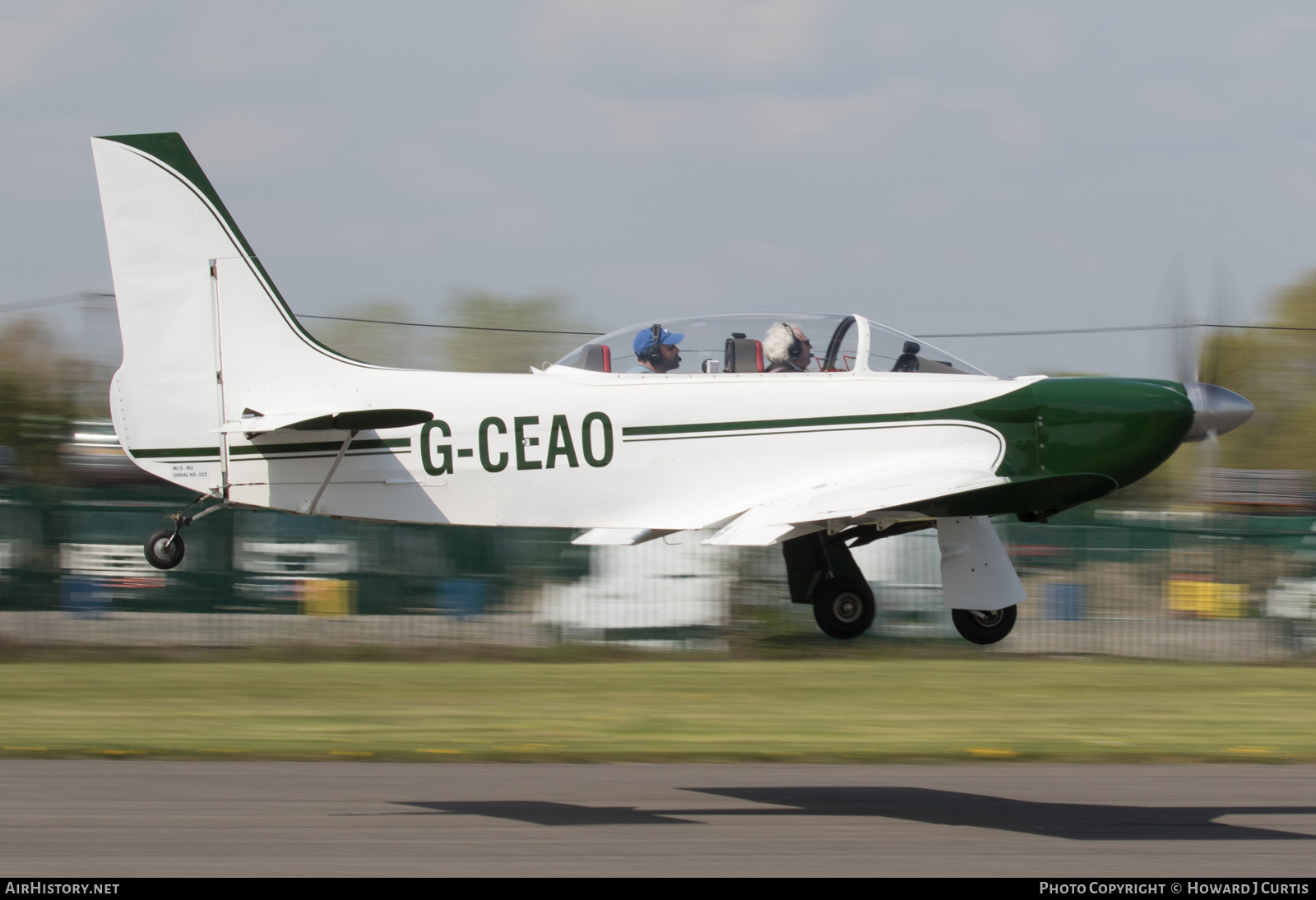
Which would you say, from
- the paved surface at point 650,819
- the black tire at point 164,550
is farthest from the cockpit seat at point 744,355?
the black tire at point 164,550

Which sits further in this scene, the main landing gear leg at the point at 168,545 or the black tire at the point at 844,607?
the black tire at the point at 844,607

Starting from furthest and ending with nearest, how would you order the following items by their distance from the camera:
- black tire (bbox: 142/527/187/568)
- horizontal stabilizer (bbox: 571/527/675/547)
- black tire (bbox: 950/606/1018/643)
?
black tire (bbox: 950/606/1018/643)
horizontal stabilizer (bbox: 571/527/675/547)
black tire (bbox: 142/527/187/568)

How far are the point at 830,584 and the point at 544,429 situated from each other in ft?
8.97

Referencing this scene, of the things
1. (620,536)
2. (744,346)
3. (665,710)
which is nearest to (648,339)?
(744,346)

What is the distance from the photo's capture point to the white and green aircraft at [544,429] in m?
10.4

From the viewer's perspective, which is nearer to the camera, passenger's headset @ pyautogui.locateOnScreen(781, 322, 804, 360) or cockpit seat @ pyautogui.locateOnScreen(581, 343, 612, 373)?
cockpit seat @ pyautogui.locateOnScreen(581, 343, 612, 373)

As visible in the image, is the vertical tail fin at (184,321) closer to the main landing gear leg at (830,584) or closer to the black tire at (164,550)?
the black tire at (164,550)

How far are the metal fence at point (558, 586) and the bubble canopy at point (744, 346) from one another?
37.4ft

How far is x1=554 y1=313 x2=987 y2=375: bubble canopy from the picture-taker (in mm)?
10867

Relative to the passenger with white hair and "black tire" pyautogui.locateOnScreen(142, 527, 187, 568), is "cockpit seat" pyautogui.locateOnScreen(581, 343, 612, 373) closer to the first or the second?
the passenger with white hair

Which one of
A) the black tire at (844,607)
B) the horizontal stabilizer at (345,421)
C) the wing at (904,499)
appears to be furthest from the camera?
the black tire at (844,607)

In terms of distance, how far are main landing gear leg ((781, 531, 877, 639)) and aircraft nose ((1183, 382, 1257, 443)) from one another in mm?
2972

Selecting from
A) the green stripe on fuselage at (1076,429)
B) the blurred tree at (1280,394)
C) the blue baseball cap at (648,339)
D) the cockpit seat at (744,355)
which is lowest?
the green stripe on fuselage at (1076,429)

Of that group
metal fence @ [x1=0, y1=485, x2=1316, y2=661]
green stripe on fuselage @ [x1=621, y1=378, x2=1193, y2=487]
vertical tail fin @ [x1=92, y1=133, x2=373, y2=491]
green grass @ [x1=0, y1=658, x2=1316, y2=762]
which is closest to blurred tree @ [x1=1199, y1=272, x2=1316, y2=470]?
metal fence @ [x1=0, y1=485, x2=1316, y2=661]
